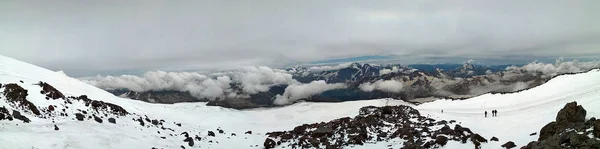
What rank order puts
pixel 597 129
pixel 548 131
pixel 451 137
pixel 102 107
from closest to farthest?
pixel 597 129 < pixel 548 131 < pixel 451 137 < pixel 102 107

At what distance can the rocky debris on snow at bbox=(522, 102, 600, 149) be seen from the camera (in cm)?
1908

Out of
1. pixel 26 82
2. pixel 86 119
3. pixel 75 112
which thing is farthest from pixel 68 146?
pixel 26 82

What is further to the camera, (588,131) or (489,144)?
(489,144)

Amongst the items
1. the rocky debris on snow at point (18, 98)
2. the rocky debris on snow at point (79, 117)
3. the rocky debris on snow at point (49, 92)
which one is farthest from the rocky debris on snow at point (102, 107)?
the rocky debris on snow at point (18, 98)

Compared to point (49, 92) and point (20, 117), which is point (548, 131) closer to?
point (20, 117)

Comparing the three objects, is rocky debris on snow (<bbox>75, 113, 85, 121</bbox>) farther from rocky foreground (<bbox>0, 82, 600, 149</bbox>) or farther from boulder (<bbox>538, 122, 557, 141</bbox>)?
boulder (<bbox>538, 122, 557, 141</bbox>)

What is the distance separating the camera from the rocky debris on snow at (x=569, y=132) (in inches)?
751

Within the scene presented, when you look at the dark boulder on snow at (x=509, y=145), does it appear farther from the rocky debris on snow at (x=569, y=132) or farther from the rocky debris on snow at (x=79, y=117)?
the rocky debris on snow at (x=79, y=117)

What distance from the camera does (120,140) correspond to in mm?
29547

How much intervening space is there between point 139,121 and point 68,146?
18.8 m

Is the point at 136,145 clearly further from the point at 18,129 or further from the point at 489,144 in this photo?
the point at 489,144

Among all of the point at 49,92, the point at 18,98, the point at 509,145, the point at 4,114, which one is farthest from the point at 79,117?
the point at 509,145

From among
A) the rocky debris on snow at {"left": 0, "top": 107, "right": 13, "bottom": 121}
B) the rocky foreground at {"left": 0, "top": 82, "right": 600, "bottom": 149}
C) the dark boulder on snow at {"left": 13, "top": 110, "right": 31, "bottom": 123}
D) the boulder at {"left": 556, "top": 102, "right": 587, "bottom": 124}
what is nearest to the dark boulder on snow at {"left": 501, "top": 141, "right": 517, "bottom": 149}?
the rocky foreground at {"left": 0, "top": 82, "right": 600, "bottom": 149}

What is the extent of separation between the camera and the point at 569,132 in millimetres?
21250
